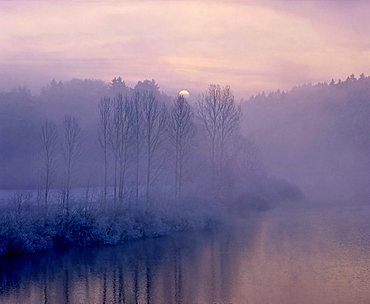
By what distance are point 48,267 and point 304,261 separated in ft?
40.5

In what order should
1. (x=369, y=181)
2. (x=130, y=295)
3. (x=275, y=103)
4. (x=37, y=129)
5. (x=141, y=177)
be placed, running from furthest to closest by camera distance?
(x=275, y=103)
(x=369, y=181)
(x=37, y=129)
(x=141, y=177)
(x=130, y=295)

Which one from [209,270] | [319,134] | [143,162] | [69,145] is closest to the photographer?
[209,270]

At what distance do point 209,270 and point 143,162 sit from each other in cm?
3239

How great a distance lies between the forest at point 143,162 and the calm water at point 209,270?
7.49 feet

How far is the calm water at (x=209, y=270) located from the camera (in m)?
21.9

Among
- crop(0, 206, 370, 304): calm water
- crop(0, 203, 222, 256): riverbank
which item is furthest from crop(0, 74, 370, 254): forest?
crop(0, 206, 370, 304): calm water

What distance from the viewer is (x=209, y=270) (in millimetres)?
26250

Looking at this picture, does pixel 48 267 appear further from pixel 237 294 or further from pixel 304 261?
pixel 304 261

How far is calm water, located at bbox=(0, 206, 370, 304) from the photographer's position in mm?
21859

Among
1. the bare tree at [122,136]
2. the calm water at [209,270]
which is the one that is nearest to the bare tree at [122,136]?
the bare tree at [122,136]

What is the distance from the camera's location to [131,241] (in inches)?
1305

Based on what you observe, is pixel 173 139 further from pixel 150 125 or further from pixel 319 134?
pixel 319 134

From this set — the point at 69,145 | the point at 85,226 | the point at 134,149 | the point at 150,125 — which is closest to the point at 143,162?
the point at 134,149

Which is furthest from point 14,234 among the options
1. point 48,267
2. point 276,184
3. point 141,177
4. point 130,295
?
point 276,184
